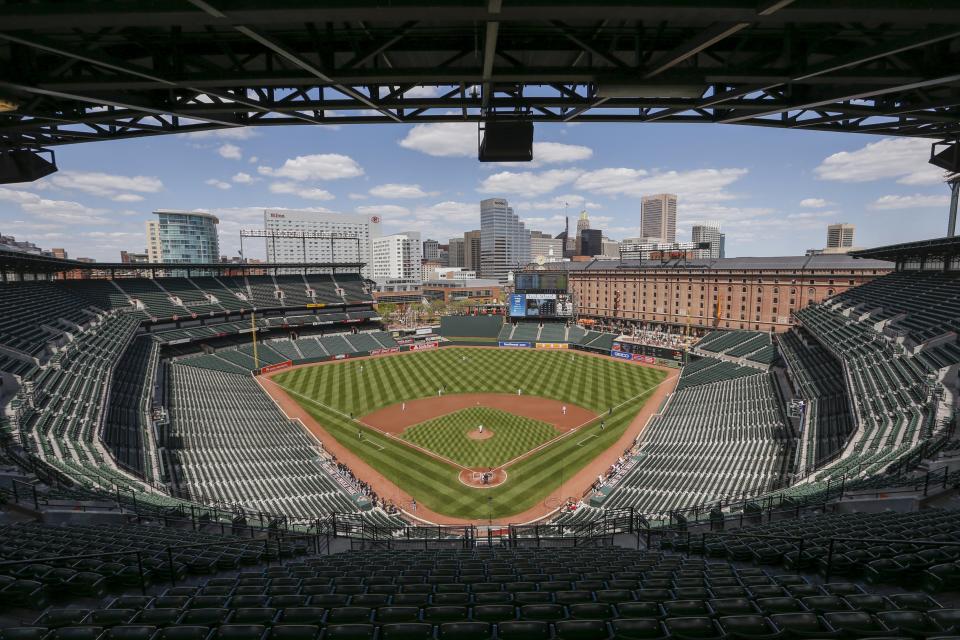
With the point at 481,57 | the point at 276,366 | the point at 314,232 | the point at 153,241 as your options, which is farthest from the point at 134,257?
the point at 481,57

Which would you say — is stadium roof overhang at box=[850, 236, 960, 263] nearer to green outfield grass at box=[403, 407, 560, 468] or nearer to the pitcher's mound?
Answer: green outfield grass at box=[403, 407, 560, 468]

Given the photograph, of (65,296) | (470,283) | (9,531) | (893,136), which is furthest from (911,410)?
(470,283)

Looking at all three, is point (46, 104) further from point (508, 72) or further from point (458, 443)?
point (458, 443)

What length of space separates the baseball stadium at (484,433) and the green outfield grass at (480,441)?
291mm

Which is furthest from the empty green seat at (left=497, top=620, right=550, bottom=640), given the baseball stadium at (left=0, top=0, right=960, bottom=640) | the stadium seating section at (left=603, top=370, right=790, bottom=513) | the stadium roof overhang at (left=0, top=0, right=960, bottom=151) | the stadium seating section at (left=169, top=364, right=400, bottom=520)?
the stadium seating section at (left=603, top=370, right=790, bottom=513)

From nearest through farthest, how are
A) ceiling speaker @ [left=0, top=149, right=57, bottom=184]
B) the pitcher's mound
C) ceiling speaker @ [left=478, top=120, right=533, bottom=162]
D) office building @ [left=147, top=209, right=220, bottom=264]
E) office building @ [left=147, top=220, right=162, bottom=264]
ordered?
ceiling speaker @ [left=478, top=120, right=533, bottom=162] → ceiling speaker @ [left=0, top=149, right=57, bottom=184] → the pitcher's mound → office building @ [left=147, top=209, right=220, bottom=264] → office building @ [left=147, top=220, right=162, bottom=264]

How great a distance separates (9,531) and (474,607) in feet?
34.4

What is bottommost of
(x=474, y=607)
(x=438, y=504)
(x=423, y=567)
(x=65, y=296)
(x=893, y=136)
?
(x=438, y=504)

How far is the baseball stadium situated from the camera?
4.85m

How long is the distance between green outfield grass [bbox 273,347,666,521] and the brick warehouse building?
25.5 meters

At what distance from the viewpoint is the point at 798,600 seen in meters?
4.93

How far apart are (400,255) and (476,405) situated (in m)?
131

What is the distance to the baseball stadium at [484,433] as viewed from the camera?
4.85m

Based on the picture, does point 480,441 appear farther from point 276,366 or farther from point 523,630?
point 276,366
